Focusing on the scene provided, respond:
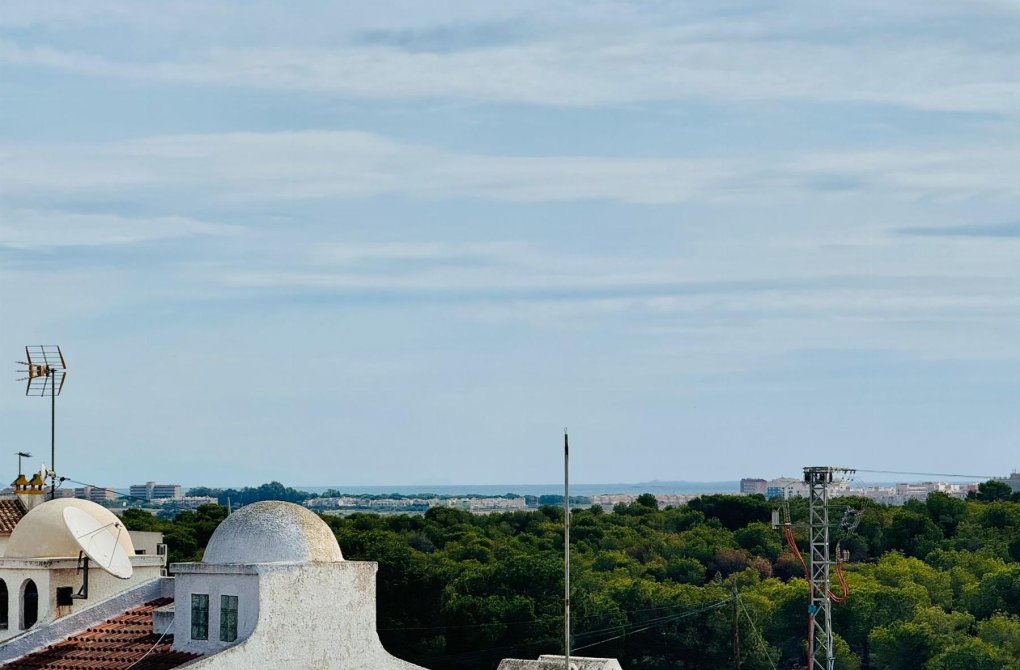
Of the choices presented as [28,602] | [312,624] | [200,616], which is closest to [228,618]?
[200,616]

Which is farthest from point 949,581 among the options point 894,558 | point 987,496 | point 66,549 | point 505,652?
point 66,549

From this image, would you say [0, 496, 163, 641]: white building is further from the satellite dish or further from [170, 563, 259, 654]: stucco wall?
[170, 563, 259, 654]: stucco wall

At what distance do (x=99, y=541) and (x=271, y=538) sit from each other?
706 cm

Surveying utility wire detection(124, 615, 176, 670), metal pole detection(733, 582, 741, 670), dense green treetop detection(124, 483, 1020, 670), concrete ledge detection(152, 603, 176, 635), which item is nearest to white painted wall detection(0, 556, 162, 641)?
concrete ledge detection(152, 603, 176, 635)

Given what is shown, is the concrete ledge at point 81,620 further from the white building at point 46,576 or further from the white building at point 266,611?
the white building at point 266,611

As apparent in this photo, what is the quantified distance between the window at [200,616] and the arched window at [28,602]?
6.27 metres

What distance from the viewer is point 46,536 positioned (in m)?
32.2

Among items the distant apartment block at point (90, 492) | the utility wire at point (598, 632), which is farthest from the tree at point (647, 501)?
the utility wire at point (598, 632)

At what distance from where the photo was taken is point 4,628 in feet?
105

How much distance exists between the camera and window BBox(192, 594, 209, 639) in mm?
26797

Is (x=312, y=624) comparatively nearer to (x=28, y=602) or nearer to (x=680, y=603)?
(x=28, y=602)

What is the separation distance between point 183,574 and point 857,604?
166 feet

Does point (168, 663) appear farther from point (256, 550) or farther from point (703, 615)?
point (703, 615)

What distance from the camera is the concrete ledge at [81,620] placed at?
98.4 ft
